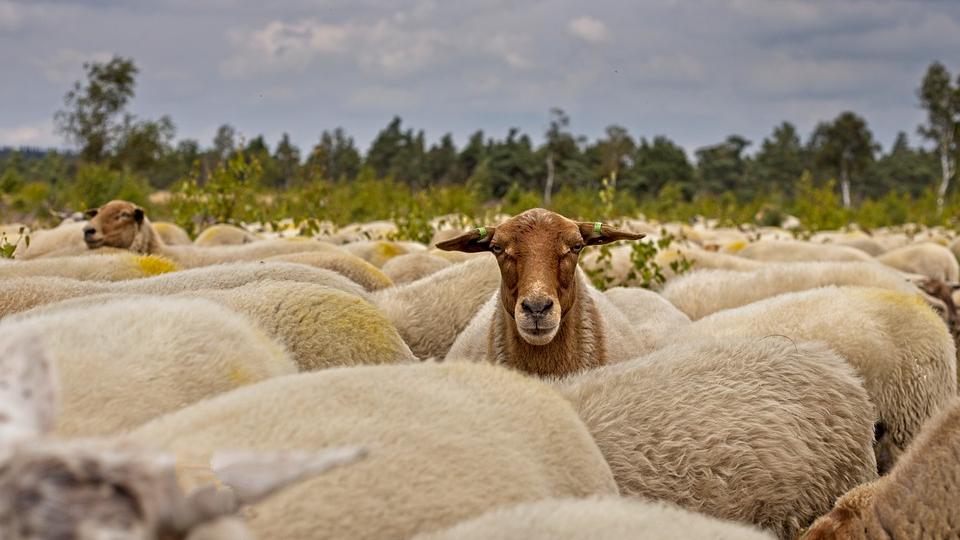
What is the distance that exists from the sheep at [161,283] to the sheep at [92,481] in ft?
10.4

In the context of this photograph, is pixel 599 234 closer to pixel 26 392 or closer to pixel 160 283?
pixel 160 283

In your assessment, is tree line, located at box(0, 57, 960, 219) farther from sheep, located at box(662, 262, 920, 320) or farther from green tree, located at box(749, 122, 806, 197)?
sheep, located at box(662, 262, 920, 320)

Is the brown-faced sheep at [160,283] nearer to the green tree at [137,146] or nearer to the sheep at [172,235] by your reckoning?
the sheep at [172,235]

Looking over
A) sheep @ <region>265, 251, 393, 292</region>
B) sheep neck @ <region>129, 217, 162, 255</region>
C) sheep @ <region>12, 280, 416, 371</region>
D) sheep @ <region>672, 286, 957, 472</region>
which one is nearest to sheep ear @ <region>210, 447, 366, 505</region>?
sheep @ <region>12, 280, 416, 371</region>

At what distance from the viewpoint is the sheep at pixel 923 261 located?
50.4 ft

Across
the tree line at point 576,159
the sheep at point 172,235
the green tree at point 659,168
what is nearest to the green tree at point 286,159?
the tree line at point 576,159

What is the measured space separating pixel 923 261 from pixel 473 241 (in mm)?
12812

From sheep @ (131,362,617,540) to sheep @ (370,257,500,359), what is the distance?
11.6 feet

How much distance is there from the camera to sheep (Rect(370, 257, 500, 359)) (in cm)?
A: 649

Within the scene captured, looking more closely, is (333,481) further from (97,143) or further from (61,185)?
(97,143)

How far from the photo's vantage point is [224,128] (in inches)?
3654

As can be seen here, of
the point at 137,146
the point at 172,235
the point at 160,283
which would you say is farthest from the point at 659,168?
the point at 160,283

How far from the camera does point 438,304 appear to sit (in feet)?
22.1

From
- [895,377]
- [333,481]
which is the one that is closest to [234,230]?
[895,377]
